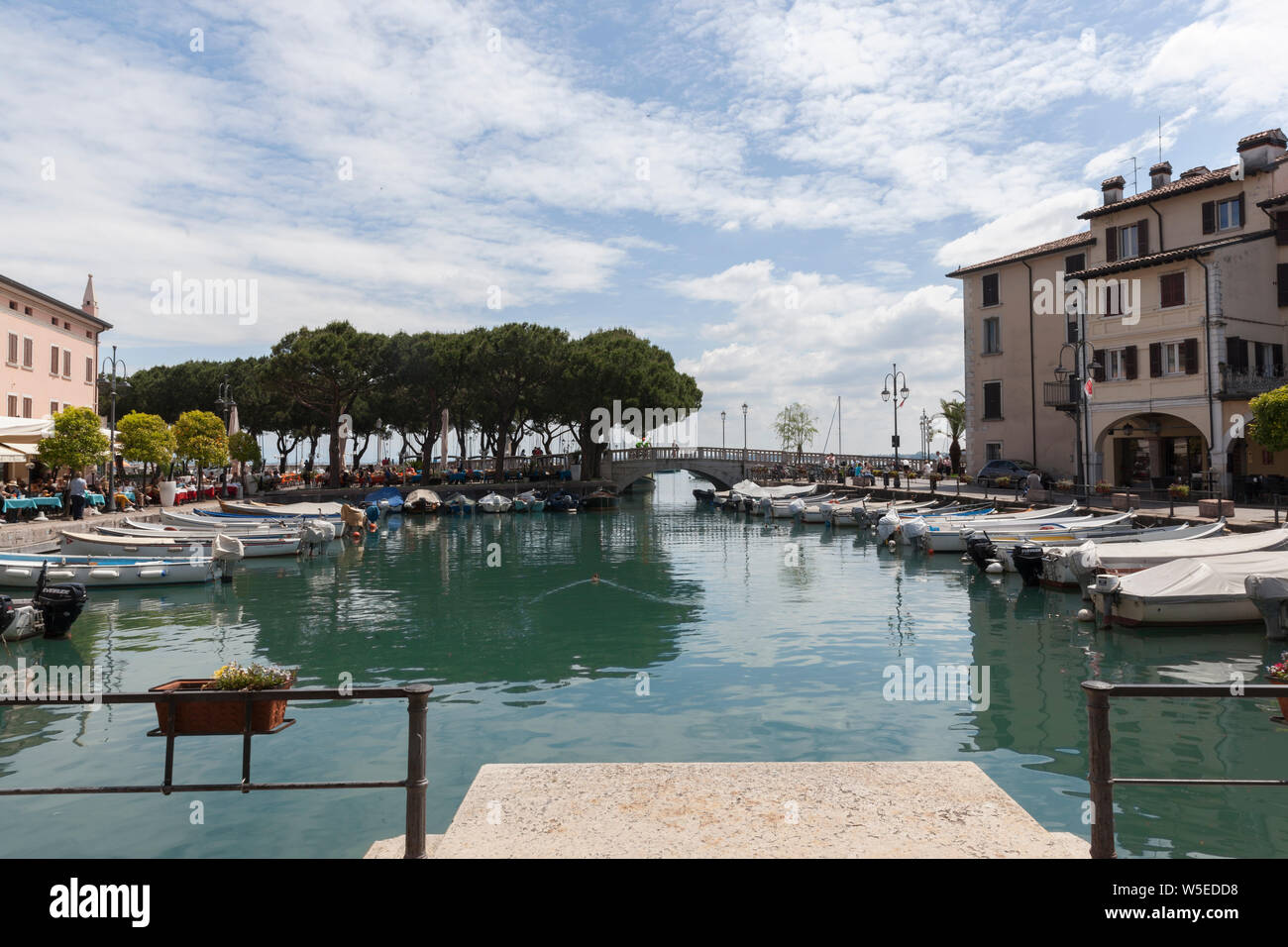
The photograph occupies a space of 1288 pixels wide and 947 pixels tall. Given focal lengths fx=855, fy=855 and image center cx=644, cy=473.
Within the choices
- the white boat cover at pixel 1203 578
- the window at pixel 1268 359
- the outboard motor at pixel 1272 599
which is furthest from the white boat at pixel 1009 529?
the outboard motor at pixel 1272 599

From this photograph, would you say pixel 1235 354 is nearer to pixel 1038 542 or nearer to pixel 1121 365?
pixel 1121 365

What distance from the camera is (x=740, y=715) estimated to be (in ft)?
39.6

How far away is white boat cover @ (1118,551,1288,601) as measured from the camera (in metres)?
16.8

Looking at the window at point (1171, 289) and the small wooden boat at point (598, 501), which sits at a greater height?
the window at point (1171, 289)

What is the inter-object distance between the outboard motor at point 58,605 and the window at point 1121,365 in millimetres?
39181

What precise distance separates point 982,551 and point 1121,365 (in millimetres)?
17147

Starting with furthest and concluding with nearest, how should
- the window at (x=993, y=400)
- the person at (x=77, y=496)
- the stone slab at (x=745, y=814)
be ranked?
the window at (x=993, y=400), the person at (x=77, y=496), the stone slab at (x=745, y=814)

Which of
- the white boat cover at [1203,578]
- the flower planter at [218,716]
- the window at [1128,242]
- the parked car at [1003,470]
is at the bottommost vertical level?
the flower planter at [218,716]

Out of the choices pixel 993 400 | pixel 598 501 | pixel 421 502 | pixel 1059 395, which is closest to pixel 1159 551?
pixel 1059 395

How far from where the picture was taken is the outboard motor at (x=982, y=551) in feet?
86.7

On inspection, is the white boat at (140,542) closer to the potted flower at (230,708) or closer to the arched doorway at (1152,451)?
the potted flower at (230,708)

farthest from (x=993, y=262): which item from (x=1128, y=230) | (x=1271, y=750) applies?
(x=1271, y=750)

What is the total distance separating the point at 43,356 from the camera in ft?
137
